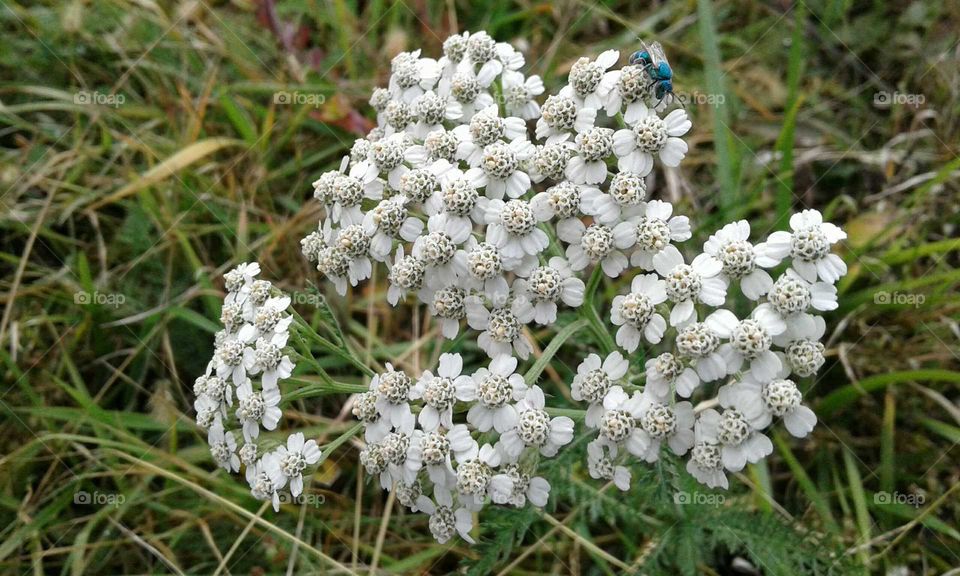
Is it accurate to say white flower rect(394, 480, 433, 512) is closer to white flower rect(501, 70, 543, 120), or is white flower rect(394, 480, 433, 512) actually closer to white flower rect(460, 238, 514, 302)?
white flower rect(460, 238, 514, 302)

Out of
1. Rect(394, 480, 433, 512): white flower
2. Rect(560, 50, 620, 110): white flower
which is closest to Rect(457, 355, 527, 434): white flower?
Rect(394, 480, 433, 512): white flower

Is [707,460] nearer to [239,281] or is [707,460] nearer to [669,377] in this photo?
[669,377]

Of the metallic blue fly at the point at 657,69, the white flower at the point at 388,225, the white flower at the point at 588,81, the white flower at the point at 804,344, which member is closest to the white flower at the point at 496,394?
the white flower at the point at 388,225

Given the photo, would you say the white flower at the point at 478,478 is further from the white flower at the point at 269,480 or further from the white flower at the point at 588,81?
the white flower at the point at 588,81

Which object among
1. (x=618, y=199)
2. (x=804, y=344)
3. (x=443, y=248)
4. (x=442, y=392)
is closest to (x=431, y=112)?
(x=443, y=248)

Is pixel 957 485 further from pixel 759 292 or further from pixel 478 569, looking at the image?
pixel 478 569

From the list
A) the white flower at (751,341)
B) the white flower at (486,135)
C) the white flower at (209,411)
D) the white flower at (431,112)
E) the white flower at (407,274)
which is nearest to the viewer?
the white flower at (751,341)
